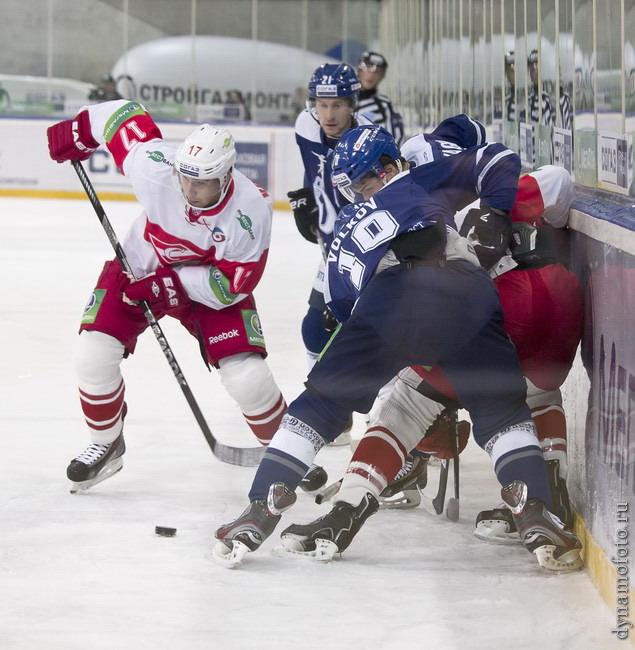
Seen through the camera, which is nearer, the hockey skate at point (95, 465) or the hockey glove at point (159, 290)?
the hockey glove at point (159, 290)

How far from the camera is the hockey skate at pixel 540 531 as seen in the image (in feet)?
8.64

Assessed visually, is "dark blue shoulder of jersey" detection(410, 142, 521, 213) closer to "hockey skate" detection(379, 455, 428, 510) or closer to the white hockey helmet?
the white hockey helmet

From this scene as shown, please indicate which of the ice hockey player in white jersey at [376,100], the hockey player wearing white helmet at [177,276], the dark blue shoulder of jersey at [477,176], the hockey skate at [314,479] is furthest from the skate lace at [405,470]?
the ice hockey player in white jersey at [376,100]

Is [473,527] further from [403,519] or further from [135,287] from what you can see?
[135,287]

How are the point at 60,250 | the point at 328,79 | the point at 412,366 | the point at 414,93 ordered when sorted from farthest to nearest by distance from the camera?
the point at 414,93, the point at 60,250, the point at 328,79, the point at 412,366

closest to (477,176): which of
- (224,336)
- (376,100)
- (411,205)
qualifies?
(411,205)

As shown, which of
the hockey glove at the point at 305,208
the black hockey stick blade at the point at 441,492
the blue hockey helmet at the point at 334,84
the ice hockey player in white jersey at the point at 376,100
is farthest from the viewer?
the ice hockey player in white jersey at the point at 376,100

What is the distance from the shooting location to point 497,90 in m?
5.20

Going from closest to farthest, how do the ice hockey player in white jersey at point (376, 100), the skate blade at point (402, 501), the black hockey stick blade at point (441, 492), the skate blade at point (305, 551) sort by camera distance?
1. the skate blade at point (305, 551)
2. the black hockey stick blade at point (441, 492)
3. the skate blade at point (402, 501)
4. the ice hockey player in white jersey at point (376, 100)

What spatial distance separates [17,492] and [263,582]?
39.4 inches

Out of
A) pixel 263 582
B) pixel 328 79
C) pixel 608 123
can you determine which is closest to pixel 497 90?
pixel 328 79

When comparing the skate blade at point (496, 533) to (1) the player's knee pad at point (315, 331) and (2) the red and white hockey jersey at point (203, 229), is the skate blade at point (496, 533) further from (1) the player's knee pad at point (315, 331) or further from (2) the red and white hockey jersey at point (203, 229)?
(1) the player's knee pad at point (315, 331)

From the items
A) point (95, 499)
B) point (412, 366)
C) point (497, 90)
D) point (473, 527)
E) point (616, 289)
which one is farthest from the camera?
point (497, 90)

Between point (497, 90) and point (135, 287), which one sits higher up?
point (497, 90)
